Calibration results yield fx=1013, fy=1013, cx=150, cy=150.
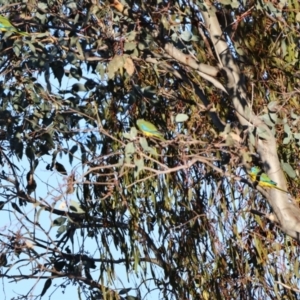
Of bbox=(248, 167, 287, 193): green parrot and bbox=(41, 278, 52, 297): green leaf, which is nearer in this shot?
bbox=(248, 167, 287, 193): green parrot

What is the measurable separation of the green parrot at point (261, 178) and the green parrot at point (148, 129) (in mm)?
437

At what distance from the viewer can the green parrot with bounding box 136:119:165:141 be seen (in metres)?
4.24

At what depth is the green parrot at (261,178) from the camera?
405 cm

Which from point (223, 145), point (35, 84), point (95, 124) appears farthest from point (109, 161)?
point (223, 145)

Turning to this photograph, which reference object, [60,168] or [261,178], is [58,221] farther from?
[261,178]

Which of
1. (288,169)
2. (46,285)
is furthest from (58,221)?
(288,169)

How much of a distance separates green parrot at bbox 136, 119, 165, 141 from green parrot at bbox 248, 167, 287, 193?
0.44 meters

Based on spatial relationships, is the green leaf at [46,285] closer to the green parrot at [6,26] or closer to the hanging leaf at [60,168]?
the hanging leaf at [60,168]

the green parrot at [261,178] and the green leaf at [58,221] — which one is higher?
the green leaf at [58,221]

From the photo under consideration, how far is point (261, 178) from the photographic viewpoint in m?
4.05

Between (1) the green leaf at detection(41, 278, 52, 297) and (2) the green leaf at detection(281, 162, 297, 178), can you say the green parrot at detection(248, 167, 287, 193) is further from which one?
(1) the green leaf at detection(41, 278, 52, 297)

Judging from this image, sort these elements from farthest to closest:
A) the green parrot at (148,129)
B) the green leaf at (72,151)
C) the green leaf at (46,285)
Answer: the green leaf at (46,285)
the green leaf at (72,151)
the green parrot at (148,129)

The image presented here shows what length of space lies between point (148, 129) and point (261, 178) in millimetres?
556

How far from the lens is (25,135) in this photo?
14.2 ft
